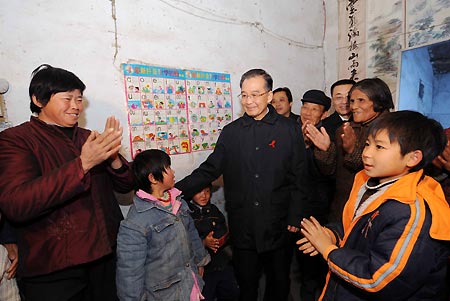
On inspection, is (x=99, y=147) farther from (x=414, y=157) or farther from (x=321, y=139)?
(x=321, y=139)

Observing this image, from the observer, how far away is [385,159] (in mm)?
1107

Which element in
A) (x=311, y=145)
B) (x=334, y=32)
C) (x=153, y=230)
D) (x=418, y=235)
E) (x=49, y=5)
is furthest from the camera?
(x=334, y=32)

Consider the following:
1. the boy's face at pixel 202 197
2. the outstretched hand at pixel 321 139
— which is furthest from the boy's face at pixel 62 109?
the outstretched hand at pixel 321 139

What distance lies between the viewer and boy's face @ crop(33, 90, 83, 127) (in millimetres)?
1326

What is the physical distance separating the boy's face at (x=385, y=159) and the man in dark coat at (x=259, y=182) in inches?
29.2

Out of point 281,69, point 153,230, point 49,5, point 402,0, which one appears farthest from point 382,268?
point 402,0

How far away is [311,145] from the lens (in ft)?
7.27

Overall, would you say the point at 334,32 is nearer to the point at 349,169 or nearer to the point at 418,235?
the point at 349,169

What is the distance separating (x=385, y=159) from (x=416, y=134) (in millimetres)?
147

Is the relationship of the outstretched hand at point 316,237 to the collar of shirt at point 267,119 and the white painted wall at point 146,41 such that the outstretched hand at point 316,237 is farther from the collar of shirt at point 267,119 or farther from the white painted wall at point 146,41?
the white painted wall at point 146,41

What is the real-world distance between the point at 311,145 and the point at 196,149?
95 centimetres

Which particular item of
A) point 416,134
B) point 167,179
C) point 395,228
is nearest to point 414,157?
point 416,134

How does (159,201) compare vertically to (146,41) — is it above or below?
below

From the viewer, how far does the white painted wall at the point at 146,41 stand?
1658 mm
